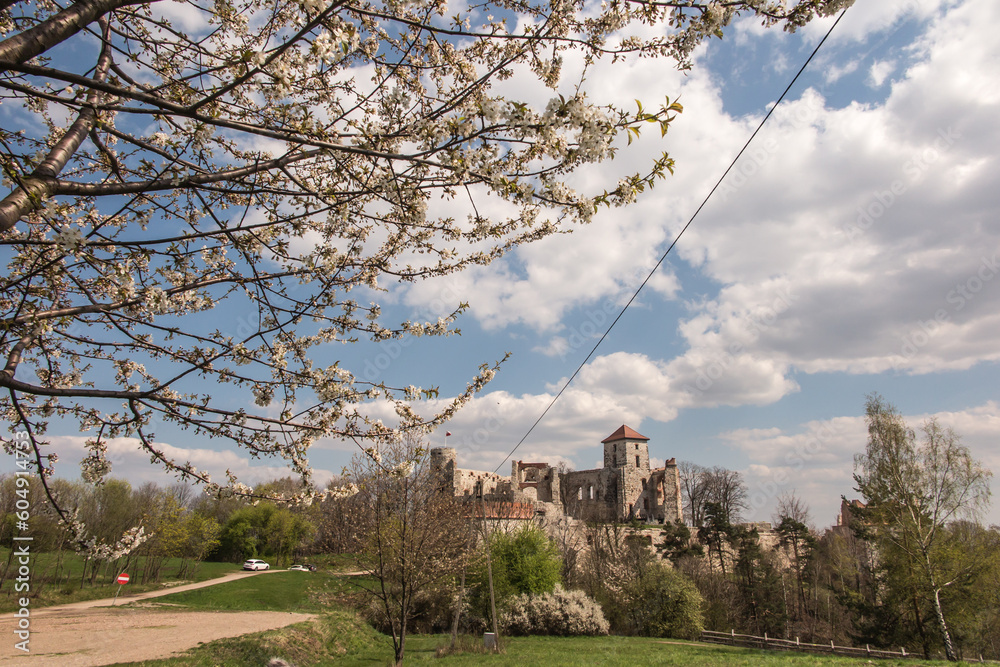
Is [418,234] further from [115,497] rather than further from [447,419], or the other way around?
[115,497]

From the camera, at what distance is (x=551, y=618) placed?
19969 millimetres

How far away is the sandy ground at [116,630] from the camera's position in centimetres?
989

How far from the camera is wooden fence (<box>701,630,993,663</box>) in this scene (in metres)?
17.1

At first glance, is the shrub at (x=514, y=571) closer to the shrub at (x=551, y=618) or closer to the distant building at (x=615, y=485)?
the shrub at (x=551, y=618)

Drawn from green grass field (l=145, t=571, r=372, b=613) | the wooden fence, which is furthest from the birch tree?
green grass field (l=145, t=571, r=372, b=613)

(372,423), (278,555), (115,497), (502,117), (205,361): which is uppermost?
(502,117)

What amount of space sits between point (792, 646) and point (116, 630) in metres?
22.8

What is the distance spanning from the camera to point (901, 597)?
18484mm

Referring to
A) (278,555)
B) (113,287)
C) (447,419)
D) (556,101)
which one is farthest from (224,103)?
(278,555)

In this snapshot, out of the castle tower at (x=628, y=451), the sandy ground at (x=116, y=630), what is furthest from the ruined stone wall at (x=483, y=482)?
the sandy ground at (x=116, y=630)

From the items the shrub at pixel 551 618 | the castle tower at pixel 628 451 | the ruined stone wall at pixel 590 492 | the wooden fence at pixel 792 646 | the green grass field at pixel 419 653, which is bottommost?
the wooden fence at pixel 792 646

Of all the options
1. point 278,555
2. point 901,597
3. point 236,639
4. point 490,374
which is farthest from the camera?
point 278,555

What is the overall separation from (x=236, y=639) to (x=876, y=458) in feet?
72.9

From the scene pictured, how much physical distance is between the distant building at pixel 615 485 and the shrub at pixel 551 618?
2054cm
